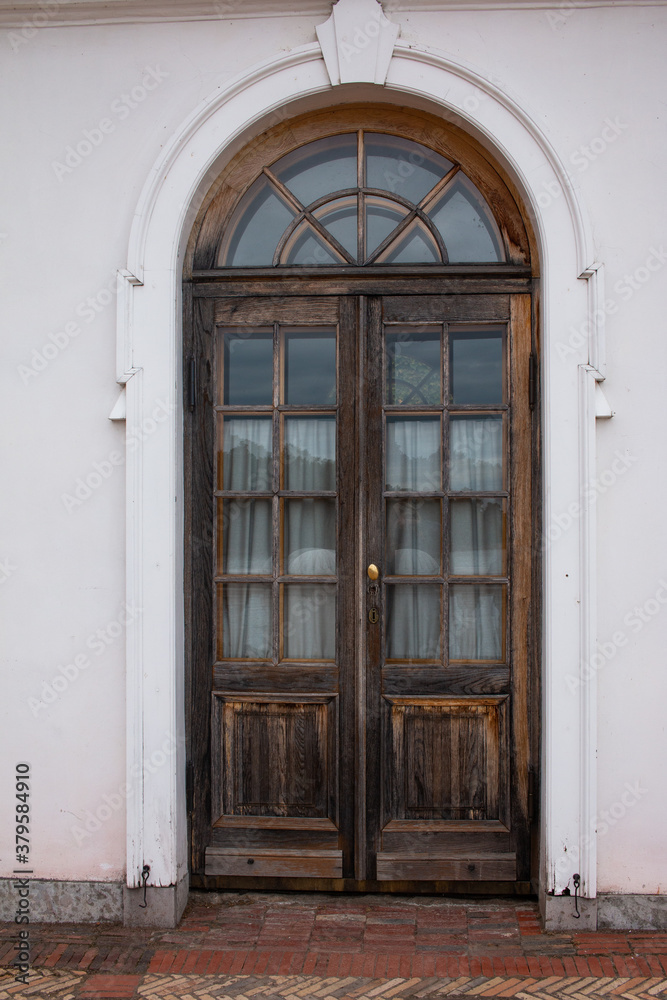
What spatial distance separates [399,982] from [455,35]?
408 centimetres

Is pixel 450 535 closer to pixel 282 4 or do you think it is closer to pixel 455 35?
pixel 455 35

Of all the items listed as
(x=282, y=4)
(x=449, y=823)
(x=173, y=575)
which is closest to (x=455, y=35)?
(x=282, y=4)

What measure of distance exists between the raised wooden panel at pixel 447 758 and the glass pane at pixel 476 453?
1.04 meters

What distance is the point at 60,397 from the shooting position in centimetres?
351

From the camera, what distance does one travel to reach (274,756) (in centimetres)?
362

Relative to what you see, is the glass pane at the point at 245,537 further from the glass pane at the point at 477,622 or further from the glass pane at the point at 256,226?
the glass pane at the point at 256,226

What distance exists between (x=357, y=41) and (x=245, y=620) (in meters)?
2.75

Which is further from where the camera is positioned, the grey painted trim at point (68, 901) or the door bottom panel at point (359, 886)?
the door bottom panel at point (359, 886)

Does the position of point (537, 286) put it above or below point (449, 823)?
above

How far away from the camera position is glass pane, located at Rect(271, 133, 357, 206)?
3.66 m

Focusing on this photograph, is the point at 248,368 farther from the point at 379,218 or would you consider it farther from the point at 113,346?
the point at 379,218

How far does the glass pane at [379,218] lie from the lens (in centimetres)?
365

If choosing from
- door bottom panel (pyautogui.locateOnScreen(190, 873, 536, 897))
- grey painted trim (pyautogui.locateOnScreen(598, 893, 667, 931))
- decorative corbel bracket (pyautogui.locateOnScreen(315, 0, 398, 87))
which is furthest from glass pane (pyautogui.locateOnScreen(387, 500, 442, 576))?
decorative corbel bracket (pyautogui.locateOnScreen(315, 0, 398, 87))

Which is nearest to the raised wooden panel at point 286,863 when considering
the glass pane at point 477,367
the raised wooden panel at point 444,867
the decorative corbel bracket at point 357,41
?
the raised wooden panel at point 444,867
